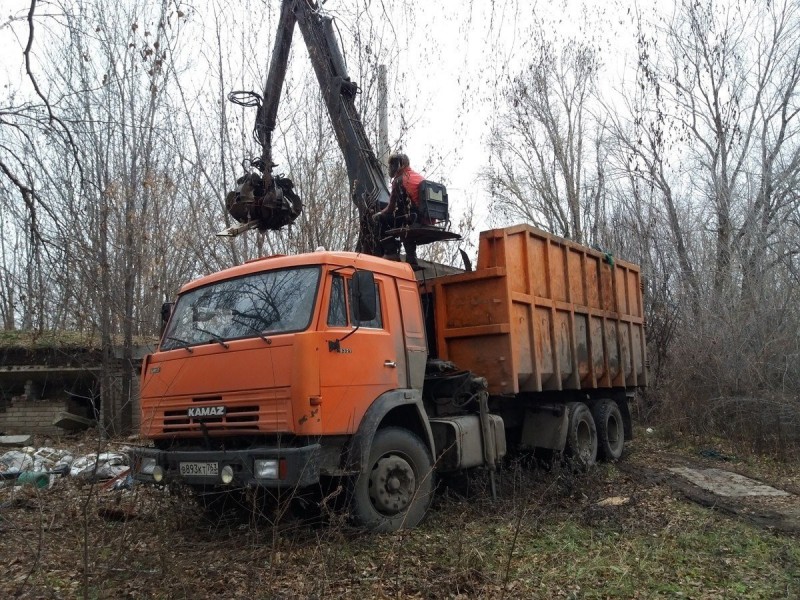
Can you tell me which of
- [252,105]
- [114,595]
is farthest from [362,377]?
[252,105]

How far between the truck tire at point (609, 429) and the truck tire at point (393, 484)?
4.51 m

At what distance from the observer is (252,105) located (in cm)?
869

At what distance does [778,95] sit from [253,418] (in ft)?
61.3

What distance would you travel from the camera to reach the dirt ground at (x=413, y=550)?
4684 mm

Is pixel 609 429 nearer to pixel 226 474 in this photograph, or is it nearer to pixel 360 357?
pixel 360 357

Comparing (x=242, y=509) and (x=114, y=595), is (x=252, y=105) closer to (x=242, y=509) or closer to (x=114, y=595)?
(x=242, y=509)

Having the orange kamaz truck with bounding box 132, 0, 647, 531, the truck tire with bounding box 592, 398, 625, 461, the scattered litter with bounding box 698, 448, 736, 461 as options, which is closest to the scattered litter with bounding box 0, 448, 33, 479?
the orange kamaz truck with bounding box 132, 0, 647, 531

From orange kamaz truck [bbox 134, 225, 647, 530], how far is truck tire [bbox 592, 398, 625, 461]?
1.65m

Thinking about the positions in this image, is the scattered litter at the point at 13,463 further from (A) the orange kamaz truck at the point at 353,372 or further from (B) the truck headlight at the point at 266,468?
(B) the truck headlight at the point at 266,468

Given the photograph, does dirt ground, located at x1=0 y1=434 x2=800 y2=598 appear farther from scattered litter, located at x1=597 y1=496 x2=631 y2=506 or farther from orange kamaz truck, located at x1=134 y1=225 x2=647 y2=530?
orange kamaz truck, located at x1=134 y1=225 x2=647 y2=530

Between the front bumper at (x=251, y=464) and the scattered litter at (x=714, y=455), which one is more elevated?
the front bumper at (x=251, y=464)

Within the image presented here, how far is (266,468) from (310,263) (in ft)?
5.99

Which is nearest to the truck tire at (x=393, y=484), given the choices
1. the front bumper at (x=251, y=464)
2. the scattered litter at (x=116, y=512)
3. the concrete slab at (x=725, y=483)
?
the front bumper at (x=251, y=464)

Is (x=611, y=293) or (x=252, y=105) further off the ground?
(x=252, y=105)
